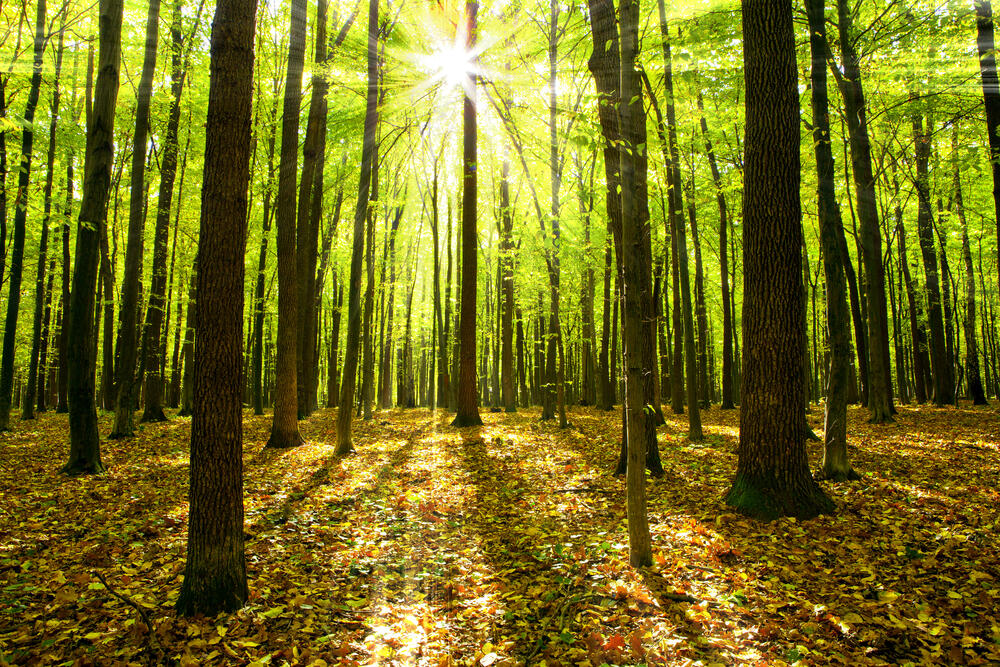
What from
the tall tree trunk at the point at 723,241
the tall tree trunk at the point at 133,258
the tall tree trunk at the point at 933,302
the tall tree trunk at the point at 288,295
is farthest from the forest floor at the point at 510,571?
the tall tree trunk at the point at 933,302

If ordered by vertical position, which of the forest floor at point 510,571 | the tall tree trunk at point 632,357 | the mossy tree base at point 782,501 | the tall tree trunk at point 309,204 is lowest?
the forest floor at point 510,571

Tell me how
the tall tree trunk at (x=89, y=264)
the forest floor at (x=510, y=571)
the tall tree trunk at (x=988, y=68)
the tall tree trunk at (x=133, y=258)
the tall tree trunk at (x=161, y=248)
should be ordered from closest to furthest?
the forest floor at (x=510, y=571) → the tall tree trunk at (x=89, y=264) → the tall tree trunk at (x=133, y=258) → the tall tree trunk at (x=988, y=68) → the tall tree trunk at (x=161, y=248)

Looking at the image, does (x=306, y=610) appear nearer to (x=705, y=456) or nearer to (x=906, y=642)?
(x=906, y=642)

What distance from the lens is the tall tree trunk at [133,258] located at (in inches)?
379

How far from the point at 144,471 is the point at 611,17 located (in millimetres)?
10306

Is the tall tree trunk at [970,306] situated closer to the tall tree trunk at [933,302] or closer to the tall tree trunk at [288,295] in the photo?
the tall tree trunk at [933,302]

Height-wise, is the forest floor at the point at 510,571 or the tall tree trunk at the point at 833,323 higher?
the tall tree trunk at the point at 833,323

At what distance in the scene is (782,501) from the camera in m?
5.59

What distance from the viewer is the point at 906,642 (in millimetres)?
3234

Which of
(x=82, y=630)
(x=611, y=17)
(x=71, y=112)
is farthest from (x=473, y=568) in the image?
(x=71, y=112)

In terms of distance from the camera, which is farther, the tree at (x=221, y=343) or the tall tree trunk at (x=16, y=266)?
the tall tree trunk at (x=16, y=266)

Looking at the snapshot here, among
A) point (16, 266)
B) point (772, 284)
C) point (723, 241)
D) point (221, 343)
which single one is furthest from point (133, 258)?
point (723, 241)

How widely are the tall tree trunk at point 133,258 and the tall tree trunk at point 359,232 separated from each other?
15.0ft

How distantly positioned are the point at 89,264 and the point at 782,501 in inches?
427
